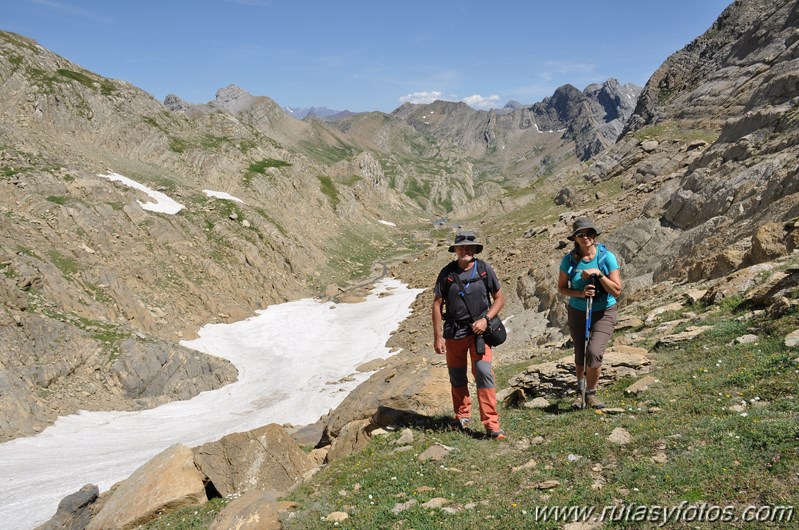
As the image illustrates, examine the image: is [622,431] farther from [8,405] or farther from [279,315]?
[279,315]

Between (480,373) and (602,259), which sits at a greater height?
(602,259)

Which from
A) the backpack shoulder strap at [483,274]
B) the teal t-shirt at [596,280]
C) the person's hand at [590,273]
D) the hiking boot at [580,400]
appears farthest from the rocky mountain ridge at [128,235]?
the person's hand at [590,273]

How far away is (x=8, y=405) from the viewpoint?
24.3m

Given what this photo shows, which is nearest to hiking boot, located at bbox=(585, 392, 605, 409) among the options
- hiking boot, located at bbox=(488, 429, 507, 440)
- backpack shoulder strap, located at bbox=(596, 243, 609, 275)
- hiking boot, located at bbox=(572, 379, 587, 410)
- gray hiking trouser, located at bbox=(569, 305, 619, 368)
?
hiking boot, located at bbox=(572, 379, 587, 410)

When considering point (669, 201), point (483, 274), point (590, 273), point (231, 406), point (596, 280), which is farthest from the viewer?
point (231, 406)

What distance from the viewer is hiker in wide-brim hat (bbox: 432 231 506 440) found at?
9.38 metres

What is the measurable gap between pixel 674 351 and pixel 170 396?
98.6 feet

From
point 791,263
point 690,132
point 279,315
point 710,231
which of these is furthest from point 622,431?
point 690,132

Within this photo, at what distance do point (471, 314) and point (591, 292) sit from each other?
232 centimetres

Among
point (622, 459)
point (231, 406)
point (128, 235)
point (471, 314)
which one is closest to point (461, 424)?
point (471, 314)

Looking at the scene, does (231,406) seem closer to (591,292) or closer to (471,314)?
(471,314)
